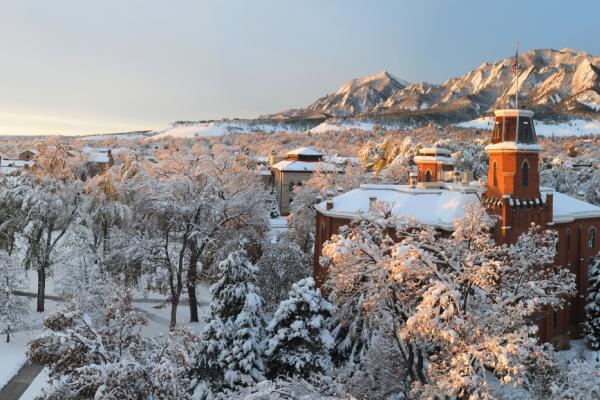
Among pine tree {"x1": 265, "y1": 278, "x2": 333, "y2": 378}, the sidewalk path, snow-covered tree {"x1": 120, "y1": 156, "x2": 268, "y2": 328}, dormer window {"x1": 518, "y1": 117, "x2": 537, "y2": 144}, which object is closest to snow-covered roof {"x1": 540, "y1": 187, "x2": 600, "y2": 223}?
dormer window {"x1": 518, "y1": 117, "x2": 537, "y2": 144}

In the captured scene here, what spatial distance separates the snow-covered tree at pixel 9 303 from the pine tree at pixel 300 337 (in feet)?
50.0

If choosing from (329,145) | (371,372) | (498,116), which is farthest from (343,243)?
(329,145)

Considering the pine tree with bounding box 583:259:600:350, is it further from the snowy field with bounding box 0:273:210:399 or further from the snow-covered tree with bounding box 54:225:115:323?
the snow-covered tree with bounding box 54:225:115:323

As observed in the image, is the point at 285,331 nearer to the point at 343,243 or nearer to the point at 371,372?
the point at 371,372

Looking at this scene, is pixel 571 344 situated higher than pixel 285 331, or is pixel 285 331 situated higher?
pixel 285 331

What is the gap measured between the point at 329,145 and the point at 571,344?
12146 centimetres

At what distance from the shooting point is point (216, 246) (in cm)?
3067

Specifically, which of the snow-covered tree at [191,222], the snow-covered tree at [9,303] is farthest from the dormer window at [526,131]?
the snow-covered tree at [9,303]

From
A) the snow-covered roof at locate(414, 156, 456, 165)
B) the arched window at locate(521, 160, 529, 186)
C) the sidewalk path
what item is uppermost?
the snow-covered roof at locate(414, 156, 456, 165)

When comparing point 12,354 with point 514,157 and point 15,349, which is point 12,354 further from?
point 514,157

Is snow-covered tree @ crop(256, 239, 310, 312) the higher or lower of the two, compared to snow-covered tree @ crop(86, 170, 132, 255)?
lower

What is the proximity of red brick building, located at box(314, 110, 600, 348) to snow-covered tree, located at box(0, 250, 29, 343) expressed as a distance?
15.6 metres

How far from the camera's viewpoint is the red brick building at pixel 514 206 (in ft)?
88.6

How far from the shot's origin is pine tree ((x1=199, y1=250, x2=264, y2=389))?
18.4 m
